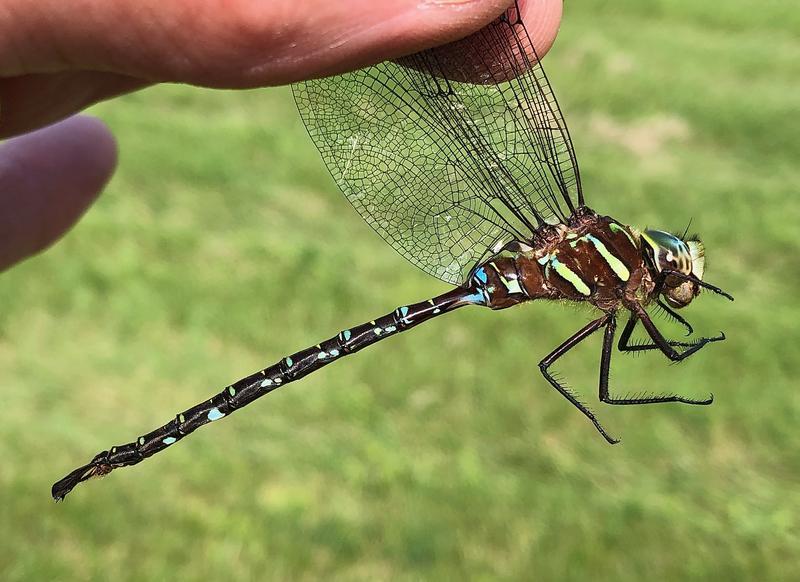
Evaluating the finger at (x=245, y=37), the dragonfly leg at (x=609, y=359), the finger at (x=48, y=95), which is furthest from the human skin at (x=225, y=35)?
the dragonfly leg at (x=609, y=359)

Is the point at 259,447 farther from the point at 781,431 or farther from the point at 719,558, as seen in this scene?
the point at 781,431

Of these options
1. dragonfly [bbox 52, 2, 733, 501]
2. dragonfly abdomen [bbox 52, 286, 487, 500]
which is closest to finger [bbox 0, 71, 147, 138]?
dragonfly [bbox 52, 2, 733, 501]

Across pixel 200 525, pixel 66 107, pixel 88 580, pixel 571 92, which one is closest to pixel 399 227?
pixel 66 107

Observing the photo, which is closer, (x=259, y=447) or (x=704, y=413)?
(x=259, y=447)

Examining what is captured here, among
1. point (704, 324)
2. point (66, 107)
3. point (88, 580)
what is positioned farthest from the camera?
point (704, 324)

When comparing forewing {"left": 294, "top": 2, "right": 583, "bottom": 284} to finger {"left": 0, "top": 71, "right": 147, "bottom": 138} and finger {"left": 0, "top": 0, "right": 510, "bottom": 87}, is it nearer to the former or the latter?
finger {"left": 0, "top": 0, "right": 510, "bottom": 87}

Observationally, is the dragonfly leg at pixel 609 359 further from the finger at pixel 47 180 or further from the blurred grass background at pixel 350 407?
the finger at pixel 47 180

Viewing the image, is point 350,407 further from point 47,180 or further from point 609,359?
point 609,359
